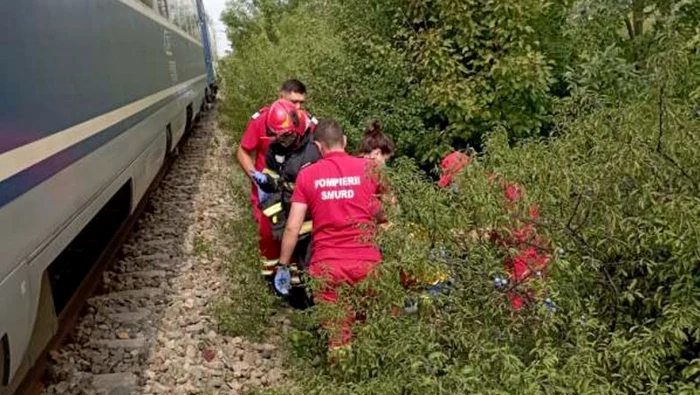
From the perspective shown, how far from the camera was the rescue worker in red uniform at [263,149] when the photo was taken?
572 centimetres

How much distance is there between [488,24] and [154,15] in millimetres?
3266

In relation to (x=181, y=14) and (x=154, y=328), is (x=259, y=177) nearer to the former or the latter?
(x=154, y=328)

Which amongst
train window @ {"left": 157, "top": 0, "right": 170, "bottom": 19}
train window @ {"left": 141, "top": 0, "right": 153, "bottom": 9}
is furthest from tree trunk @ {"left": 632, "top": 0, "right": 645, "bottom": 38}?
train window @ {"left": 157, "top": 0, "right": 170, "bottom": 19}

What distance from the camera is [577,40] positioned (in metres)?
7.36

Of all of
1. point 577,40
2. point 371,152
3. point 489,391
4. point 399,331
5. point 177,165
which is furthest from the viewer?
point 177,165

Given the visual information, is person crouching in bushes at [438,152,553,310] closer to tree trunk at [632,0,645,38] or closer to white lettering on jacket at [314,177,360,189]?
white lettering on jacket at [314,177,360,189]

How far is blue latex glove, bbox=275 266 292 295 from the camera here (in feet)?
16.1

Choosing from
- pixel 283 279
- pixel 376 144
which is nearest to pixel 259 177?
pixel 283 279

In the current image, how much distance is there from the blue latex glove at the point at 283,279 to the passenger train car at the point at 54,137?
110cm

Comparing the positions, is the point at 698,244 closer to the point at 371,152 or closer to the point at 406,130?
the point at 371,152

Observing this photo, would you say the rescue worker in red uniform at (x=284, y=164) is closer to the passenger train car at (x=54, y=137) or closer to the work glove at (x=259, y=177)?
the work glove at (x=259, y=177)

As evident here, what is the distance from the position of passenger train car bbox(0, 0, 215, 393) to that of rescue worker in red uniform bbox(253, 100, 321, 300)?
970 millimetres

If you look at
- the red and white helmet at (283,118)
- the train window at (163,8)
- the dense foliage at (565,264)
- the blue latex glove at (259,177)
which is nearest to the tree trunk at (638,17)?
the dense foliage at (565,264)

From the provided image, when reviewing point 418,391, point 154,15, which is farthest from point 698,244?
point 154,15
